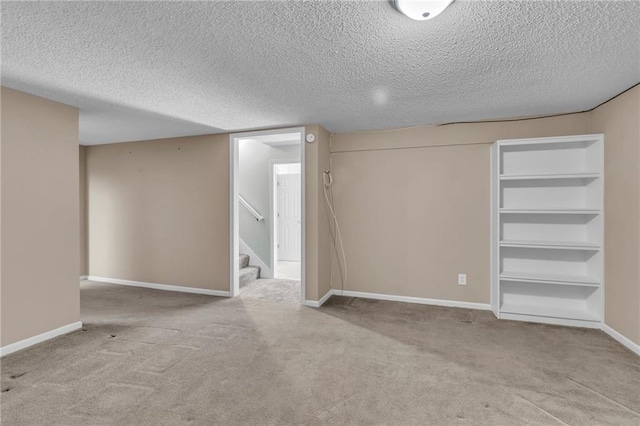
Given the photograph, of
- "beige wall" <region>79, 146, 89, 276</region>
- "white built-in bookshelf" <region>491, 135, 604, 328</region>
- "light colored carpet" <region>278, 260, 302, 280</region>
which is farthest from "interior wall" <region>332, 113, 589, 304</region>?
"beige wall" <region>79, 146, 89, 276</region>

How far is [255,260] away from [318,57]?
396 cm

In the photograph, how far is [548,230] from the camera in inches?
132

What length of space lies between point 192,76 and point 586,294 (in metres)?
4.27

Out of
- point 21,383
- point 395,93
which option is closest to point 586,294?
point 395,93

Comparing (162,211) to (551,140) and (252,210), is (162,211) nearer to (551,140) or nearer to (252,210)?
(252,210)

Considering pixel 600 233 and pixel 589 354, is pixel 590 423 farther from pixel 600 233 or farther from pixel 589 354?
pixel 600 233

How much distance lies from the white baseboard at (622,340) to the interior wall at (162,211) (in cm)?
414

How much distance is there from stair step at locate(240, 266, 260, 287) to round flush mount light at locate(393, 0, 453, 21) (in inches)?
161

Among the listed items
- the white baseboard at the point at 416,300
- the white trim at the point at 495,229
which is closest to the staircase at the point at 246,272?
the white baseboard at the point at 416,300

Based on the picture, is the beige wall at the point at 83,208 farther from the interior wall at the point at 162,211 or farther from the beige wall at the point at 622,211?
the beige wall at the point at 622,211

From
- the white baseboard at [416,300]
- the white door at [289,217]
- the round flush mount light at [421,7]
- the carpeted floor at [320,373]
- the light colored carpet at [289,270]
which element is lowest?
the carpeted floor at [320,373]

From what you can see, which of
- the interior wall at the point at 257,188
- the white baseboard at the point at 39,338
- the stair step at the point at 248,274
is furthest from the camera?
the interior wall at the point at 257,188

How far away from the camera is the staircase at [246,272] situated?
4.77 metres

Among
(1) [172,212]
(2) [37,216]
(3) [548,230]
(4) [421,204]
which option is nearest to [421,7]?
(4) [421,204]
